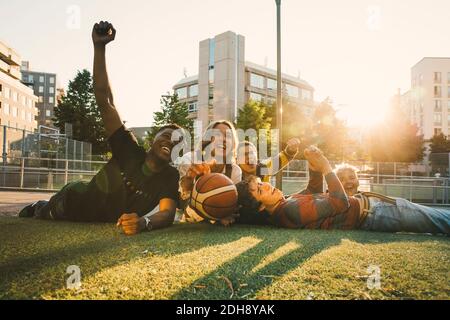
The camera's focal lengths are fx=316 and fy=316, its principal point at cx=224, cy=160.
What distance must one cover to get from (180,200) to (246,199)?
0.93 meters

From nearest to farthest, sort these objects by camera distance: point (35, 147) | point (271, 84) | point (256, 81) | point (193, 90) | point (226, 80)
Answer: point (35, 147), point (226, 80), point (256, 81), point (271, 84), point (193, 90)

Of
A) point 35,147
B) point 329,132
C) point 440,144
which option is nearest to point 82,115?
point 35,147

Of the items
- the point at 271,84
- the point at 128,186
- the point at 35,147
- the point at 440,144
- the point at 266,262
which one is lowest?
the point at 266,262

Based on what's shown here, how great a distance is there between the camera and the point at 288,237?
12.1ft

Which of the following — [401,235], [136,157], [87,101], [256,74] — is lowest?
Answer: [401,235]

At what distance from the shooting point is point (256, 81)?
43.1 m

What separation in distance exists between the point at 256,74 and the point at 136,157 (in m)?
41.3

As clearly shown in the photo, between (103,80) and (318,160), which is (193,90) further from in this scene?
(103,80)

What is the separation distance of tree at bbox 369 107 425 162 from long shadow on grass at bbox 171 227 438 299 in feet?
113

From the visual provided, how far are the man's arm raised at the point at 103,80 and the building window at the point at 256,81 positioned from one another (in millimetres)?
39993

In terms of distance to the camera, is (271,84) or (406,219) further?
(271,84)

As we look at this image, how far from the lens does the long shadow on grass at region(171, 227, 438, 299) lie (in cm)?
188
